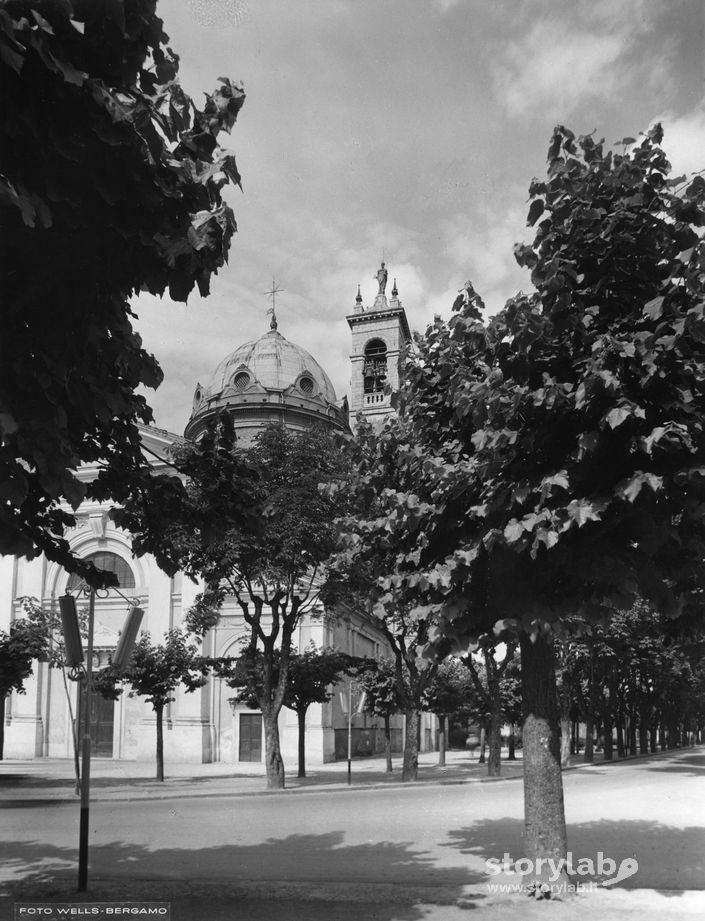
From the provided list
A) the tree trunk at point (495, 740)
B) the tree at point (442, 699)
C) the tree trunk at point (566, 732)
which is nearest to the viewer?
the tree trunk at point (495, 740)

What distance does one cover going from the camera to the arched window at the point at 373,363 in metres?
79.7

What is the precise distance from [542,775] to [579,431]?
10.1ft

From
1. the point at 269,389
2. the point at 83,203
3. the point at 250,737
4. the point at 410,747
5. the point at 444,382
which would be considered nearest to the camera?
the point at 83,203

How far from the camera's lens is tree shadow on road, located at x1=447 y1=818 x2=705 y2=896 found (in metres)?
9.03

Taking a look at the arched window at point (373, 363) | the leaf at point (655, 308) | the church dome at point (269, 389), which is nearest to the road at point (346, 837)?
the leaf at point (655, 308)

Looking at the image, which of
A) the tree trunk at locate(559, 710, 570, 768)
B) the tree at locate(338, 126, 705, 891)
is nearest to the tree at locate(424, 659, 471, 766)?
the tree trunk at locate(559, 710, 570, 768)

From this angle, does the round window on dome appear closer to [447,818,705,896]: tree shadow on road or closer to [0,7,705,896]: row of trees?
[447,818,705,896]: tree shadow on road

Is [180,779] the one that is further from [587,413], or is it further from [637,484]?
[637,484]

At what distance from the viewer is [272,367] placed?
210 feet

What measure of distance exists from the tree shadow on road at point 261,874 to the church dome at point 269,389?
45.9 m

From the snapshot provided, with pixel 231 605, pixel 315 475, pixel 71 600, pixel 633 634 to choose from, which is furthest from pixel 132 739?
pixel 71 600

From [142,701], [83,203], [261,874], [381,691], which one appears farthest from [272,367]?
[83,203]

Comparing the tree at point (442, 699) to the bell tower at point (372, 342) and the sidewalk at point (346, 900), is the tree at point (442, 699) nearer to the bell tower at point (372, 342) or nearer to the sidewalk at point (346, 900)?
the sidewalk at point (346, 900)

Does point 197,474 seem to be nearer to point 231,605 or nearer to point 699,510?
point 699,510
